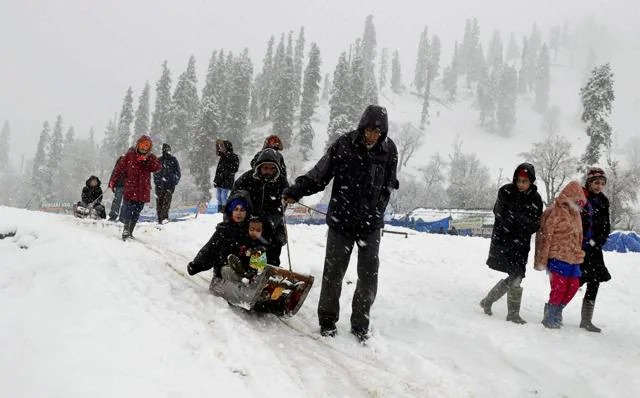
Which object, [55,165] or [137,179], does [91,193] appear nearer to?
[137,179]

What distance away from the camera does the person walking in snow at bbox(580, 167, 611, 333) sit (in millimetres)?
5883

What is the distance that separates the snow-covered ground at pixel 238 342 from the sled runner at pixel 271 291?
140 mm

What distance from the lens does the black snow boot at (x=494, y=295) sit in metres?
6.00

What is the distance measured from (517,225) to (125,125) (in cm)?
6936

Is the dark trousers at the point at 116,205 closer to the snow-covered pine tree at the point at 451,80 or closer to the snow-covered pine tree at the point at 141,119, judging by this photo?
the snow-covered pine tree at the point at 141,119

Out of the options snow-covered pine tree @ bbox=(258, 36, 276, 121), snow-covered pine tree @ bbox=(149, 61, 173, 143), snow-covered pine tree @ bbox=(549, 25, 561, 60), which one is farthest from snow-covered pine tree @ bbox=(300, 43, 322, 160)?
snow-covered pine tree @ bbox=(549, 25, 561, 60)

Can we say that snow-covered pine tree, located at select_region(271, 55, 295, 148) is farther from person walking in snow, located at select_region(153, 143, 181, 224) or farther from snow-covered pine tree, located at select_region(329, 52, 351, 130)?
person walking in snow, located at select_region(153, 143, 181, 224)

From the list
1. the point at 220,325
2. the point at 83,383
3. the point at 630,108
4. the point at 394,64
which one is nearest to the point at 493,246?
the point at 220,325

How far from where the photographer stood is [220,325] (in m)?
4.17

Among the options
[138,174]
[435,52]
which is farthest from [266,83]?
[138,174]

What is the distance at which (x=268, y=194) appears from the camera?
573 centimetres

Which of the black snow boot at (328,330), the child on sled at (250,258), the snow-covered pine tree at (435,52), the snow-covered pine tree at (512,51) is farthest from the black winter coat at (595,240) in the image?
the snow-covered pine tree at (512,51)

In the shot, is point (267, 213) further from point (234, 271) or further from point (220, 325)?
point (220, 325)

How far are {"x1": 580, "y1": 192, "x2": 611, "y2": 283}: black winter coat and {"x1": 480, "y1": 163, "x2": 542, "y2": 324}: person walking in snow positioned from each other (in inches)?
26.7
